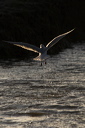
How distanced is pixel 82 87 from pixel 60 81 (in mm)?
2159

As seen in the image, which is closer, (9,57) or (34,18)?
(9,57)

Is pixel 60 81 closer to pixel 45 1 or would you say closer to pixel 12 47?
pixel 12 47

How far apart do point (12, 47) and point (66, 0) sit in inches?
972

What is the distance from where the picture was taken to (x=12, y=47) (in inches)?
1383

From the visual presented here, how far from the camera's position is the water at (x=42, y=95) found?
54.8 feet

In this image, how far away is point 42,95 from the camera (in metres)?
21.1

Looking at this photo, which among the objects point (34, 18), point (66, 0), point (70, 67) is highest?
point (66, 0)

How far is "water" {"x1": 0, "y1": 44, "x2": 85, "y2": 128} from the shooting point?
16.7m

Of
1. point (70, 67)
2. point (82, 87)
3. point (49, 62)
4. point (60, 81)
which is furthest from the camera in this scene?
point (49, 62)

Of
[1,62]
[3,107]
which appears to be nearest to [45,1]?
[1,62]

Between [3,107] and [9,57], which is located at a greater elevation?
[9,57]

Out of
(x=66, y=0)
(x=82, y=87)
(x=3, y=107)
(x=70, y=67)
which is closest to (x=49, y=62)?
(x=70, y=67)

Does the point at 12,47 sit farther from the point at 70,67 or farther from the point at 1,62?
the point at 70,67

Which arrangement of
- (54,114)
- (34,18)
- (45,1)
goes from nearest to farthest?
(54,114) → (34,18) → (45,1)
